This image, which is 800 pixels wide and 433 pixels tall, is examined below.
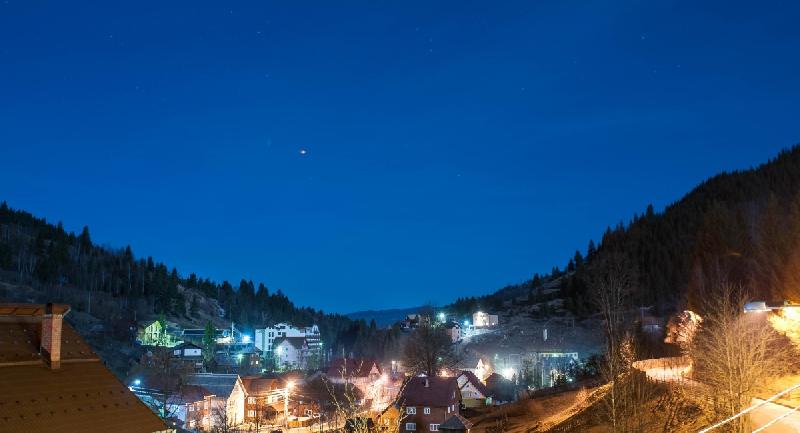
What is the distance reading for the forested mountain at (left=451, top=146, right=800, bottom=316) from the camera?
47.2m

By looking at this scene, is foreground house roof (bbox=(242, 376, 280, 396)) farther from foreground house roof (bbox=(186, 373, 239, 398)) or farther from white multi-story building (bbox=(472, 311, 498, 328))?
white multi-story building (bbox=(472, 311, 498, 328))

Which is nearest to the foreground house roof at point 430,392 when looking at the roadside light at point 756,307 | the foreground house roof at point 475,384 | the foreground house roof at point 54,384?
the foreground house roof at point 475,384

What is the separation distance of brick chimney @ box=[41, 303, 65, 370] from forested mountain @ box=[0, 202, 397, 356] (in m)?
92.9

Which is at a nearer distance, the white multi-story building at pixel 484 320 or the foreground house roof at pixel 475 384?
the foreground house roof at pixel 475 384

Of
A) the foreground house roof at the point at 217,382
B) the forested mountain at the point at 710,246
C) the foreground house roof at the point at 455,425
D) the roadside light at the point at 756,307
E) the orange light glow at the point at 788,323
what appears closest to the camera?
the orange light glow at the point at 788,323

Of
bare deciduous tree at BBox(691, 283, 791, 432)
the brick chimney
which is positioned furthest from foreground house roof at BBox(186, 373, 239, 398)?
bare deciduous tree at BBox(691, 283, 791, 432)

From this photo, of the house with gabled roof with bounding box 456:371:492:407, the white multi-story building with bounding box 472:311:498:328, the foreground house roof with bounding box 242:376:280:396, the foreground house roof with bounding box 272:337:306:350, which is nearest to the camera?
the house with gabled roof with bounding box 456:371:492:407

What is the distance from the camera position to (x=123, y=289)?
14662 cm

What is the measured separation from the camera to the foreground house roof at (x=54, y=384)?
15672 mm

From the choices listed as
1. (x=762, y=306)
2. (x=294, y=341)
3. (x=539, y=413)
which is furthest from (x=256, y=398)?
(x=294, y=341)

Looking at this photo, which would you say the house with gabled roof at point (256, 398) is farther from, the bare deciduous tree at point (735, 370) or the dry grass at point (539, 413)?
the bare deciduous tree at point (735, 370)

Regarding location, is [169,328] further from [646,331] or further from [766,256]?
[766,256]

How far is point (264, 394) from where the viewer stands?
62.5m

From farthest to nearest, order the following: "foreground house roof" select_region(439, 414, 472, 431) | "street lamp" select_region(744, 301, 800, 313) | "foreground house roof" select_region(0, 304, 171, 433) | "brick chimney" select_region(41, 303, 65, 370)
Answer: "foreground house roof" select_region(439, 414, 472, 431)
"street lamp" select_region(744, 301, 800, 313)
"brick chimney" select_region(41, 303, 65, 370)
"foreground house roof" select_region(0, 304, 171, 433)
